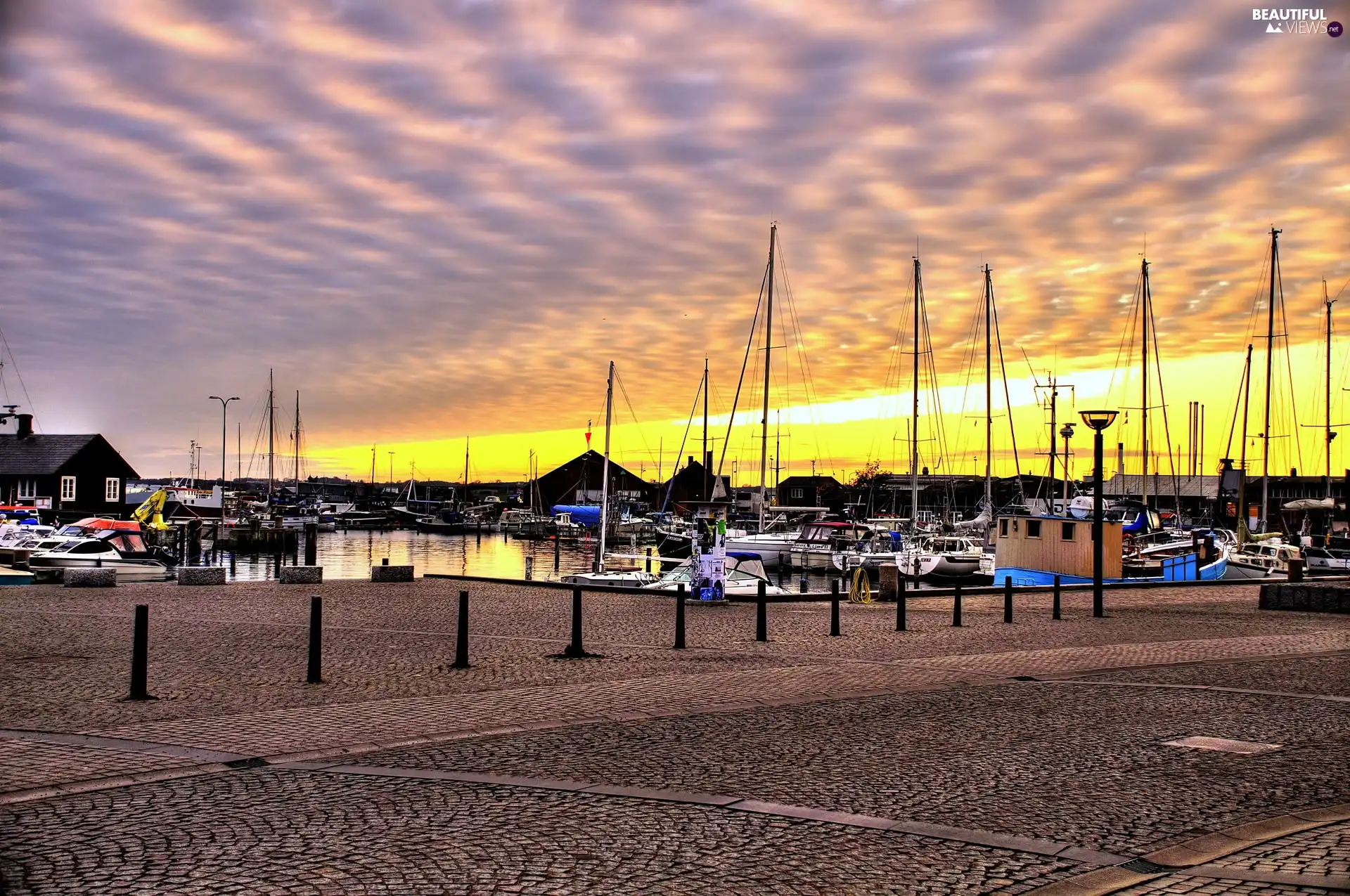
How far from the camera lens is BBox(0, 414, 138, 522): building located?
83.5 m

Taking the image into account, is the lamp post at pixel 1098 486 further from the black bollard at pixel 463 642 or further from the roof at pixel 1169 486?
the roof at pixel 1169 486

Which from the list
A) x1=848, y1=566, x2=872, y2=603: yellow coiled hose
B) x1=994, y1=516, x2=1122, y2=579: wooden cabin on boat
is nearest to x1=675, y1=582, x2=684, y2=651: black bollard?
x1=848, y1=566, x2=872, y2=603: yellow coiled hose

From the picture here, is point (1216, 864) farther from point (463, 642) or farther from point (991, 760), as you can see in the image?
point (463, 642)

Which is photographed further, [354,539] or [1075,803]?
[354,539]

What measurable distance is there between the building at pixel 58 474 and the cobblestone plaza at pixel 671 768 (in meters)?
73.5

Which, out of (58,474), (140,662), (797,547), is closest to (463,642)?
(140,662)

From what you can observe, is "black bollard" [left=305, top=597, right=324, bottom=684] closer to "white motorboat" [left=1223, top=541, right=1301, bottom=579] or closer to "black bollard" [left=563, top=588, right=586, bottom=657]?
"black bollard" [left=563, top=588, right=586, bottom=657]

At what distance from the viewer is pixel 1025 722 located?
37.3 ft

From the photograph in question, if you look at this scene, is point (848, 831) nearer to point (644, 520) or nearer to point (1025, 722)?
point (1025, 722)

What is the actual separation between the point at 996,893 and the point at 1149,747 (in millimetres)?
4705

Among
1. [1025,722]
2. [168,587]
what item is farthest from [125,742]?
[168,587]

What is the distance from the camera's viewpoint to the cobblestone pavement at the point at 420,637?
13211 mm

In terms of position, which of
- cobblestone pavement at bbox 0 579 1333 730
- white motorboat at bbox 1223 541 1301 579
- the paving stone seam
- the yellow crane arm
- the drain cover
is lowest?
white motorboat at bbox 1223 541 1301 579

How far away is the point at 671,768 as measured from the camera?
9.20m
